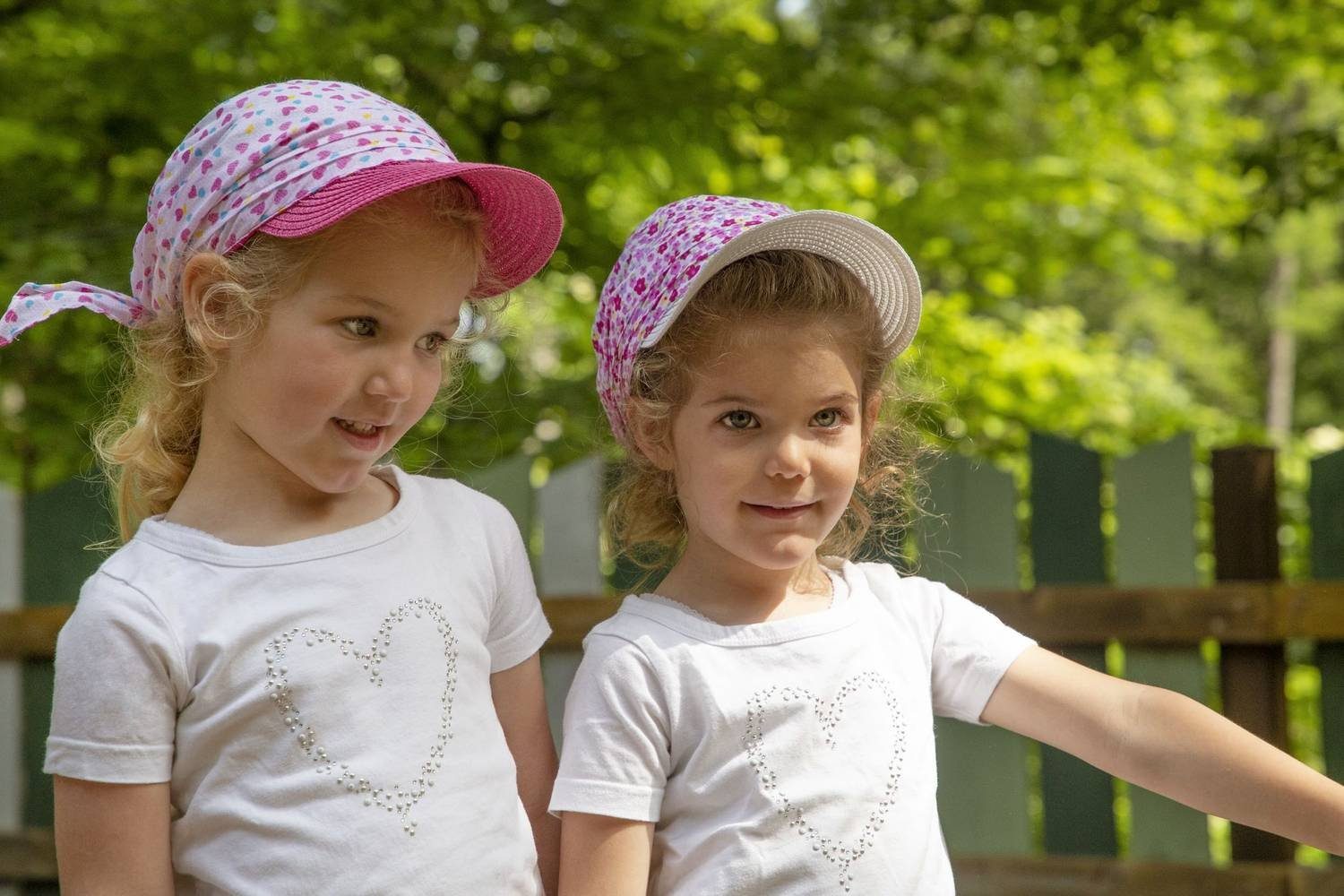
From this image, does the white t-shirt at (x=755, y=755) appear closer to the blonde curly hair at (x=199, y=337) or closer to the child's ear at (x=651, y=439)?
the child's ear at (x=651, y=439)

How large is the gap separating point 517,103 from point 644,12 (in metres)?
0.49

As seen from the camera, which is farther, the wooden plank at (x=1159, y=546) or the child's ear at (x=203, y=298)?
the wooden plank at (x=1159, y=546)

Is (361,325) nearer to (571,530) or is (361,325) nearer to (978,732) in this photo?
(571,530)

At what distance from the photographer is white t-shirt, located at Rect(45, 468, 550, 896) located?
140 cm

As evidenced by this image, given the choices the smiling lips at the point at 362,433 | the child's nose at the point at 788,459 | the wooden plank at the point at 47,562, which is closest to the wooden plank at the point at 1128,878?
the child's nose at the point at 788,459

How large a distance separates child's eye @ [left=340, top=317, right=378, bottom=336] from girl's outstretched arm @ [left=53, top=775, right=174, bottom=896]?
1.76 ft

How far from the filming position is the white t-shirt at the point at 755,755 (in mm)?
1572

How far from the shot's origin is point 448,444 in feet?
11.6

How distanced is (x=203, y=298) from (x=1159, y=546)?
7.40 ft

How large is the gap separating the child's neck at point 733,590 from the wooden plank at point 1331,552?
165cm

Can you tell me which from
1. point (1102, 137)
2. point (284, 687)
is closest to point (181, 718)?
point (284, 687)

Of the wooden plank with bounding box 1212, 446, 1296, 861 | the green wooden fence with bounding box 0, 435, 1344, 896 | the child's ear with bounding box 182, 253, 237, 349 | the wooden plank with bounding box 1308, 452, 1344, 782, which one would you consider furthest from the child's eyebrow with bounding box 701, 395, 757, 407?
the wooden plank with bounding box 1308, 452, 1344, 782

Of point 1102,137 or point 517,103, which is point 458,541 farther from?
point 1102,137

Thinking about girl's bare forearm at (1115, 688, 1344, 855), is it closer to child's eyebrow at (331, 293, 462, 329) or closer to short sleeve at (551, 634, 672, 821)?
short sleeve at (551, 634, 672, 821)
